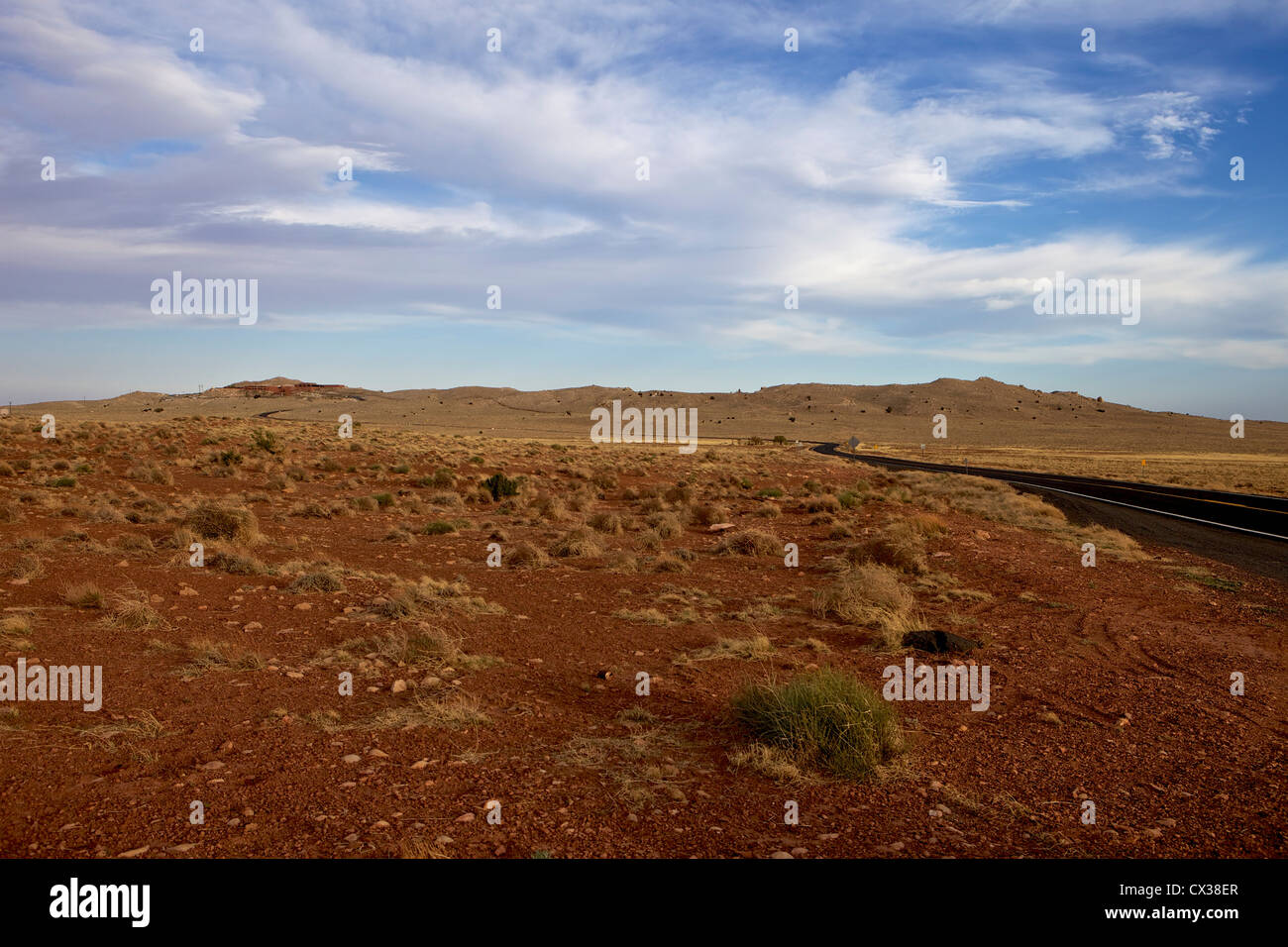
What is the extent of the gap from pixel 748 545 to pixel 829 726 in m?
10.7

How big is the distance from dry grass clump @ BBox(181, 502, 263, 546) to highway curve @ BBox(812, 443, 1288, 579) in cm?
1972

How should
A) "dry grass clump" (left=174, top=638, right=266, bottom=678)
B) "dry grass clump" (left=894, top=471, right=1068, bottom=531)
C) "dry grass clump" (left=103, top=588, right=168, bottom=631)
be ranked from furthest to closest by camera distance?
1. "dry grass clump" (left=894, top=471, right=1068, bottom=531)
2. "dry grass clump" (left=103, top=588, right=168, bottom=631)
3. "dry grass clump" (left=174, top=638, right=266, bottom=678)

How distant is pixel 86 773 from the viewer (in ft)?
18.5

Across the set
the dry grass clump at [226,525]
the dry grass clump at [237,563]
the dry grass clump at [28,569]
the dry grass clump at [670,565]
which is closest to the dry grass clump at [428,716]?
the dry grass clump at [237,563]

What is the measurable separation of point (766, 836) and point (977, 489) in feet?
98.0

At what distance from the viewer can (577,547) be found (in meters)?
16.2

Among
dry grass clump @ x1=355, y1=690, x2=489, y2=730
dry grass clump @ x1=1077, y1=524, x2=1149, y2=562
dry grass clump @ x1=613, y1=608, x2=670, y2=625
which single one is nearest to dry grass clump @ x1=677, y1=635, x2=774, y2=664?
dry grass clump @ x1=613, y1=608, x2=670, y2=625

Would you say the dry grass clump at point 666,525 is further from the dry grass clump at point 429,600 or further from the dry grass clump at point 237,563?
the dry grass clump at point 237,563

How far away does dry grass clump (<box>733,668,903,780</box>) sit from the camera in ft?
19.9

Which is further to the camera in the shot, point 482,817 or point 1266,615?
point 1266,615

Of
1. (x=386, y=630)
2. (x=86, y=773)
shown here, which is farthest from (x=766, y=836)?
(x=386, y=630)

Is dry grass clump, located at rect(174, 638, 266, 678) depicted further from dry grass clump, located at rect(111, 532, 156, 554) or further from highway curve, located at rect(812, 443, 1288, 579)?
highway curve, located at rect(812, 443, 1288, 579)
